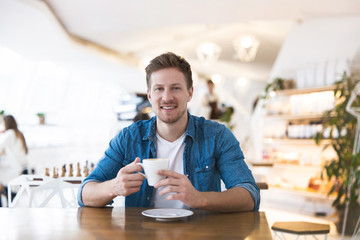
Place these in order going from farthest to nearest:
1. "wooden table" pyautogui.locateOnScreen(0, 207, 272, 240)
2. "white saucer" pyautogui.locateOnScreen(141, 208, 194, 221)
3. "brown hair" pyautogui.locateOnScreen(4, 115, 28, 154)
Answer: "brown hair" pyautogui.locateOnScreen(4, 115, 28, 154)
"white saucer" pyautogui.locateOnScreen(141, 208, 194, 221)
"wooden table" pyautogui.locateOnScreen(0, 207, 272, 240)

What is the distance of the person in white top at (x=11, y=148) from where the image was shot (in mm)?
4641

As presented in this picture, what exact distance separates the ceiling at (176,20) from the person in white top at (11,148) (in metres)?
1.98

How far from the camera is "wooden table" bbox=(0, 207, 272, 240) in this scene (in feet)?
A: 3.97

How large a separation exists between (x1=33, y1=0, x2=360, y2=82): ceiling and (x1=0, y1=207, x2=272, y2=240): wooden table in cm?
409

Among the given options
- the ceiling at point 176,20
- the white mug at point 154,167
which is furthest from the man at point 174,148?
the ceiling at point 176,20

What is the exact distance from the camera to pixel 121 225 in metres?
1.34

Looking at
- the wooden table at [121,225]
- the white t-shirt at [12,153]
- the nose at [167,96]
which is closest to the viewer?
the wooden table at [121,225]

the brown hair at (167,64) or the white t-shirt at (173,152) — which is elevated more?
the brown hair at (167,64)

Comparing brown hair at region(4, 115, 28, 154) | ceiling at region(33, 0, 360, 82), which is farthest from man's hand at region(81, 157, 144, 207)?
ceiling at region(33, 0, 360, 82)

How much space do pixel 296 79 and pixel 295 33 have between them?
74cm

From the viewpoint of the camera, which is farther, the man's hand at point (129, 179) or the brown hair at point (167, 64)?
A: the brown hair at point (167, 64)

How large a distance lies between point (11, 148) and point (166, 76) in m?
3.55

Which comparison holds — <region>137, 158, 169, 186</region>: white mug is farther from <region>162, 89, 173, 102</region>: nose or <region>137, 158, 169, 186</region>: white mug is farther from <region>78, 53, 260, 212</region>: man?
<region>162, 89, 173, 102</region>: nose

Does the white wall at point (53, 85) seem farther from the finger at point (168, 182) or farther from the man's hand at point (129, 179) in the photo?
the finger at point (168, 182)
